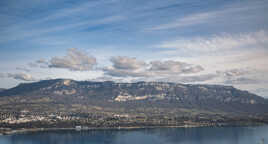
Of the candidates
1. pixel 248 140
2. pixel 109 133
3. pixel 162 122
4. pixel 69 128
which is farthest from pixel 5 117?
pixel 248 140

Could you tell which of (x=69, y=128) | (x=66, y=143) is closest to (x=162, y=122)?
(x=69, y=128)

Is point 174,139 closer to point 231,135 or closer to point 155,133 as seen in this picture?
point 155,133

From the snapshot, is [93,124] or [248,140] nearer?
[248,140]

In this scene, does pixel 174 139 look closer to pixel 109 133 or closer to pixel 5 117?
pixel 109 133

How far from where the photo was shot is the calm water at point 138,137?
4483 inches

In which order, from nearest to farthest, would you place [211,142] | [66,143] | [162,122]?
[66,143], [211,142], [162,122]

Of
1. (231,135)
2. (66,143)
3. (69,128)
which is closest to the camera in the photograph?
(66,143)

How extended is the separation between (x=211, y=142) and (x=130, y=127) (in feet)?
164

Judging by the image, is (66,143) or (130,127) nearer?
(66,143)

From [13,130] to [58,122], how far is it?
29.7 m

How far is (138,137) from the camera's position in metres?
124

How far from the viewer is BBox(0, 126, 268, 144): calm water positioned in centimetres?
11388

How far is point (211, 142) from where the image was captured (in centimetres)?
11769

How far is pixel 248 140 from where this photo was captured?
121 meters
